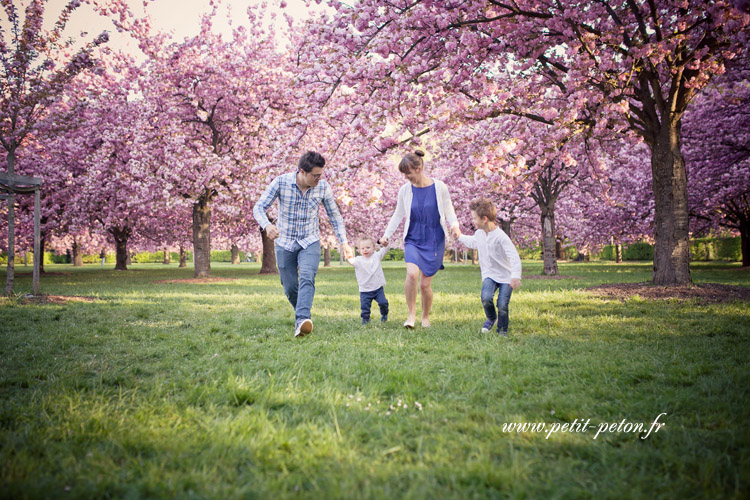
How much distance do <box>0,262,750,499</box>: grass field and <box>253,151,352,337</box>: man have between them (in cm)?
65

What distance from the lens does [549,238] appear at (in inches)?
654

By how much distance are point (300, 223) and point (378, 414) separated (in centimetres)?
301

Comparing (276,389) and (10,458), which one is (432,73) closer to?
(276,389)

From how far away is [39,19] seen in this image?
10.4 meters

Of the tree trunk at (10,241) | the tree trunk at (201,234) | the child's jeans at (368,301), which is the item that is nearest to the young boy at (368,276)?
the child's jeans at (368,301)

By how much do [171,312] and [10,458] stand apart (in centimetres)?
554

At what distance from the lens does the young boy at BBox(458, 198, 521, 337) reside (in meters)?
5.12

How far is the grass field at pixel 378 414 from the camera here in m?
1.86

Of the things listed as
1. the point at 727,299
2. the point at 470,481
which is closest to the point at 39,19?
the point at 470,481

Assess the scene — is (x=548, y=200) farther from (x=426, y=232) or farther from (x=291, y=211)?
(x=291, y=211)

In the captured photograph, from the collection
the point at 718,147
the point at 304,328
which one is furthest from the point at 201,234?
the point at 718,147

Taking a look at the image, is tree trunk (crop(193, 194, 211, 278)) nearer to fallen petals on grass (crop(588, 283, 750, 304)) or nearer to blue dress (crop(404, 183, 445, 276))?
blue dress (crop(404, 183, 445, 276))

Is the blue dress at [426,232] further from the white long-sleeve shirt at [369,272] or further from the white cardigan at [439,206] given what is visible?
the white long-sleeve shirt at [369,272]

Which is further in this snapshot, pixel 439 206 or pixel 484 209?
pixel 439 206
